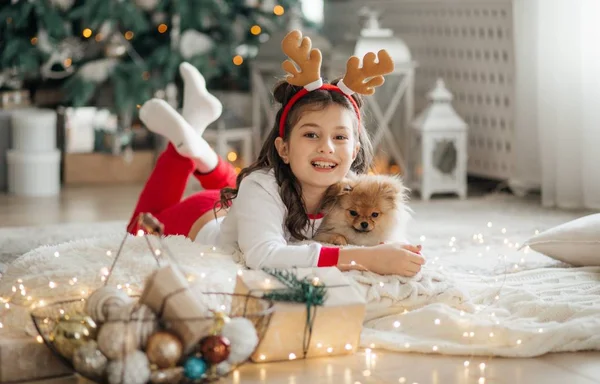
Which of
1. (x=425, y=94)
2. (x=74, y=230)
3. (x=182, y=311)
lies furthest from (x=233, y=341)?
(x=425, y=94)

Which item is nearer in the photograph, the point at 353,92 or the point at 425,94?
Result: the point at 353,92

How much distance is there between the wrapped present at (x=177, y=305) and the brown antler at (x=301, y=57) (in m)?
0.68

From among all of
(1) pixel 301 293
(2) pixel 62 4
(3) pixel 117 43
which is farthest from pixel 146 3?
(1) pixel 301 293

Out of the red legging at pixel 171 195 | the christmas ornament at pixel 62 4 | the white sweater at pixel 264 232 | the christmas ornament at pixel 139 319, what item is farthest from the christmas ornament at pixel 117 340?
the christmas ornament at pixel 62 4

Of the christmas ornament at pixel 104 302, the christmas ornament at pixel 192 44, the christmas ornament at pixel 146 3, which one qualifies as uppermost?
the christmas ornament at pixel 146 3

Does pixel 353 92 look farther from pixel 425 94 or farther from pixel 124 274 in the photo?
pixel 425 94

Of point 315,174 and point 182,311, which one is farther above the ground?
point 315,174

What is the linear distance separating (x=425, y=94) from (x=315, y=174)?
257 centimetres

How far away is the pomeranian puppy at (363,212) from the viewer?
2.24m

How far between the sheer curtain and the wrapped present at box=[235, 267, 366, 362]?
2.01 meters

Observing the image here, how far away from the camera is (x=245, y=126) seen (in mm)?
4535

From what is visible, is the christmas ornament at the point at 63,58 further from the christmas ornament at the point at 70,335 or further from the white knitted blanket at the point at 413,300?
the christmas ornament at the point at 70,335

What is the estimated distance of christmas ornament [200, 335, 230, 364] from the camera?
1688mm

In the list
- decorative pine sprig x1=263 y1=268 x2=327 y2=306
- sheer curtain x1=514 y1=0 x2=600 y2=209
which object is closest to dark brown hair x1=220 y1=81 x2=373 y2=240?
decorative pine sprig x1=263 y1=268 x2=327 y2=306
